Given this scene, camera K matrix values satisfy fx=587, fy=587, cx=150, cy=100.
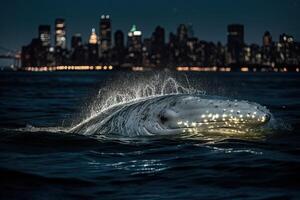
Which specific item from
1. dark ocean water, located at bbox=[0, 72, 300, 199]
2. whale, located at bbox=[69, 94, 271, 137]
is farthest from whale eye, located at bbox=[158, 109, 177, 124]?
dark ocean water, located at bbox=[0, 72, 300, 199]

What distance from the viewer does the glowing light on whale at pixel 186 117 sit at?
12.5 m

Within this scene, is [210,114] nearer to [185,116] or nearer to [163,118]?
[185,116]

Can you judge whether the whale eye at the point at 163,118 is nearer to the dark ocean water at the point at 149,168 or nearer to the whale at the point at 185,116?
the whale at the point at 185,116

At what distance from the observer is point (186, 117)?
12922 mm

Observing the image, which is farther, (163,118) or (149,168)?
(163,118)

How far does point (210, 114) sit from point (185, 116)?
24.0 inches

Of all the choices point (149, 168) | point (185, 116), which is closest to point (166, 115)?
point (185, 116)

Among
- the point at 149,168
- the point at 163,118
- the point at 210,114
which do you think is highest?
the point at 210,114

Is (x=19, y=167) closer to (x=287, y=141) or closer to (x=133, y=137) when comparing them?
(x=133, y=137)

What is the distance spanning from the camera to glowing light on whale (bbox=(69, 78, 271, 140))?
41.1 feet

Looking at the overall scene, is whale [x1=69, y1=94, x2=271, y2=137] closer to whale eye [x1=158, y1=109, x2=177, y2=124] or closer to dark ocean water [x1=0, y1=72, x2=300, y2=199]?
whale eye [x1=158, y1=109, x2=177, y2=124]

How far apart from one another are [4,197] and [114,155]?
11.5 feet

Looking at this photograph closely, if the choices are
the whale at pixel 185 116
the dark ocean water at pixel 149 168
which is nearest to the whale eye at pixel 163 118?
the whale at pixel 185 116

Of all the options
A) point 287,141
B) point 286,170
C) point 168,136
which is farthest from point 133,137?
point 286,170
